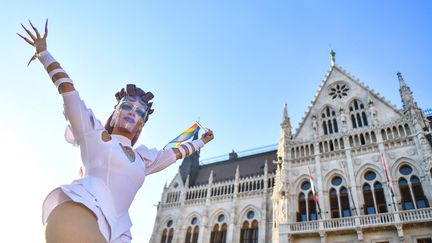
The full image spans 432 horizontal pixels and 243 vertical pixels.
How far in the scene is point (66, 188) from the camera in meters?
2.90

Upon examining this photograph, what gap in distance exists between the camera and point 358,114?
25.8 metres

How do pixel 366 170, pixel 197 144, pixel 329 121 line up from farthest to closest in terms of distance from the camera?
pixel 329 121
pixel 366 170
pixel 197 144

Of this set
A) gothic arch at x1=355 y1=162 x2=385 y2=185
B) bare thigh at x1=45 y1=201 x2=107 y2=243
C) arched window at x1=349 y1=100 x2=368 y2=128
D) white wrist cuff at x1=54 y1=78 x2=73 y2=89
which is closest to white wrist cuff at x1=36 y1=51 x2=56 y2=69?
white wrist cuff at x1=54 y1=78 x2=73 y2=89

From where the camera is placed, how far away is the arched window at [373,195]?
21.1 m

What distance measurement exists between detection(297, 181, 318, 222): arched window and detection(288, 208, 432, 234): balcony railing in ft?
3.88

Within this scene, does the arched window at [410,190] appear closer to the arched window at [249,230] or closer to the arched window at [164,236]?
the arched window at [249,230]

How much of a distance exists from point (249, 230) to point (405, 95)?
18981 millimetres

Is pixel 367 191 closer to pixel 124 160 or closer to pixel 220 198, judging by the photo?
pixel 220 198

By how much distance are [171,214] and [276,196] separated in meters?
16.0

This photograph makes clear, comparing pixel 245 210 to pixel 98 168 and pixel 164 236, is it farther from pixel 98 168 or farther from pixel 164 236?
pixel 98 168

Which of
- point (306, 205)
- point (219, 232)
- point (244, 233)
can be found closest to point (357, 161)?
point (306, 205)

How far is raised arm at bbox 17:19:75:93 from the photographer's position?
3.42 meters

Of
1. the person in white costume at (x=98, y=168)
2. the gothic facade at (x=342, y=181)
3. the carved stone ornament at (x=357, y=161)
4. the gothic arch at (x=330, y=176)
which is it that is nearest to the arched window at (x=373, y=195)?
the gothic facade at (x=342, y=181)

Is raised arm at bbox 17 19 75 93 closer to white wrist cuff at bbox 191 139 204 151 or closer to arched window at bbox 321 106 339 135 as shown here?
white wrist cuff at bbox 191 139 204 151
